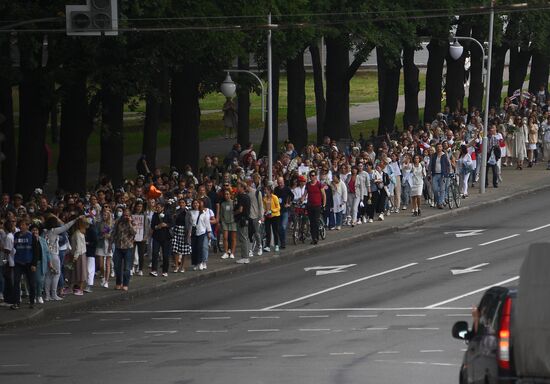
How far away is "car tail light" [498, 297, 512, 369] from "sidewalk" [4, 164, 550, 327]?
1429 cm

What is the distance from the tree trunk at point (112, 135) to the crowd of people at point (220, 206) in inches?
30.1

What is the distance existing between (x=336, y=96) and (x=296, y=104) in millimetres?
1339

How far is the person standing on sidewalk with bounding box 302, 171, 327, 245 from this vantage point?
37.8m

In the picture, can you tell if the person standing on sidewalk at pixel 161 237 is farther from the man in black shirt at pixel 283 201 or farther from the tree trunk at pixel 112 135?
the tree trunk at pixel 112 135

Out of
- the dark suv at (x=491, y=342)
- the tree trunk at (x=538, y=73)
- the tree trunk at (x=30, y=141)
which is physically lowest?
the tree trunk at (x=538, y=73)

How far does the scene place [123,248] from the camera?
1241 inches

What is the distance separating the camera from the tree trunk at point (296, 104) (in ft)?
179

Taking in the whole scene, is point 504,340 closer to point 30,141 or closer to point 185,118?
point 30,141

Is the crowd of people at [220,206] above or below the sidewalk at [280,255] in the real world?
above

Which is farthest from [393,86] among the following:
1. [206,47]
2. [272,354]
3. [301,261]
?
[272,354]

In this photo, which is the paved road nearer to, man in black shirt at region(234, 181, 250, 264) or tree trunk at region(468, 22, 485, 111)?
man in black shirt at region(234, 181, 250, 264)

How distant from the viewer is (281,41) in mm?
46219

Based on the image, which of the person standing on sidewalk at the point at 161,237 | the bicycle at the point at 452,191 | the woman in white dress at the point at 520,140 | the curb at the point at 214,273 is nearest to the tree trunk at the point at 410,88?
the woman in white dress at the point at 520,140

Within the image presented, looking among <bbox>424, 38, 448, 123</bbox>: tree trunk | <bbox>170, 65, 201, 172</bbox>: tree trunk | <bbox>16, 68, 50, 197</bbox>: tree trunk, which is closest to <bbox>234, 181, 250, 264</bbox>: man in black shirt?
<bbox>16, 68, 50, 197</bbox>: tree trunk
